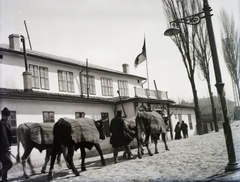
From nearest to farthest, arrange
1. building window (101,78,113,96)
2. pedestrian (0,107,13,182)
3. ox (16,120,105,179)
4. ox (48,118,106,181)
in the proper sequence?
pedestrian (0,107,13,182), ox (48,118,106,181), ox (16,120,105,179), building window (101,78,113,96)

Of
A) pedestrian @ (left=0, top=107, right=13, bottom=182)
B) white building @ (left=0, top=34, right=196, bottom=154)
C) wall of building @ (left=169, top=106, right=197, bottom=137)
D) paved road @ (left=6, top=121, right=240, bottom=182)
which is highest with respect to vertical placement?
white building @ (left=0, top=34, right=196, bottom=154)

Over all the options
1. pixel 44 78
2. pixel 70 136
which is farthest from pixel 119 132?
pixel 44 78

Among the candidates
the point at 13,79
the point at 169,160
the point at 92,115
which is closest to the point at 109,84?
A: the point at 92,115

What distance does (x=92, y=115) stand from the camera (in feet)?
50.4

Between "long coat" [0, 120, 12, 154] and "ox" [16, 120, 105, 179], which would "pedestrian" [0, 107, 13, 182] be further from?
"ox" [16, 120, 105, 179]

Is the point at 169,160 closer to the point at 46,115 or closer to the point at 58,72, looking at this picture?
the point at 46,115

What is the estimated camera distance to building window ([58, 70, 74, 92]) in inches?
717

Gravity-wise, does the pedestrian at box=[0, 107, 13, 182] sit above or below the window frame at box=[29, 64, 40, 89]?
below

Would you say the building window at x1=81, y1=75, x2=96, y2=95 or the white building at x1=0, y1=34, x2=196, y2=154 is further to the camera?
the building window at x1=81, y1=75, x2=96, y2=95

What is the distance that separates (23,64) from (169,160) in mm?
10728

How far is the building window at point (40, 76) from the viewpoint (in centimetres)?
1622

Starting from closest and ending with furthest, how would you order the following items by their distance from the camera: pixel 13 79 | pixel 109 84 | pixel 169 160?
pixel 169 160 → pixel 13 79 → pixel 109 84

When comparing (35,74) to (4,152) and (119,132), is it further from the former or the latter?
(4,152)

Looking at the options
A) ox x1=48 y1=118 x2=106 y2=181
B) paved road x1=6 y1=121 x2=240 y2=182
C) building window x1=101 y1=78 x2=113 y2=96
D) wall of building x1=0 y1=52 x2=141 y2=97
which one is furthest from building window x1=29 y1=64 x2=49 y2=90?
ox x1=48 y1=118 x2=106 y2=181
